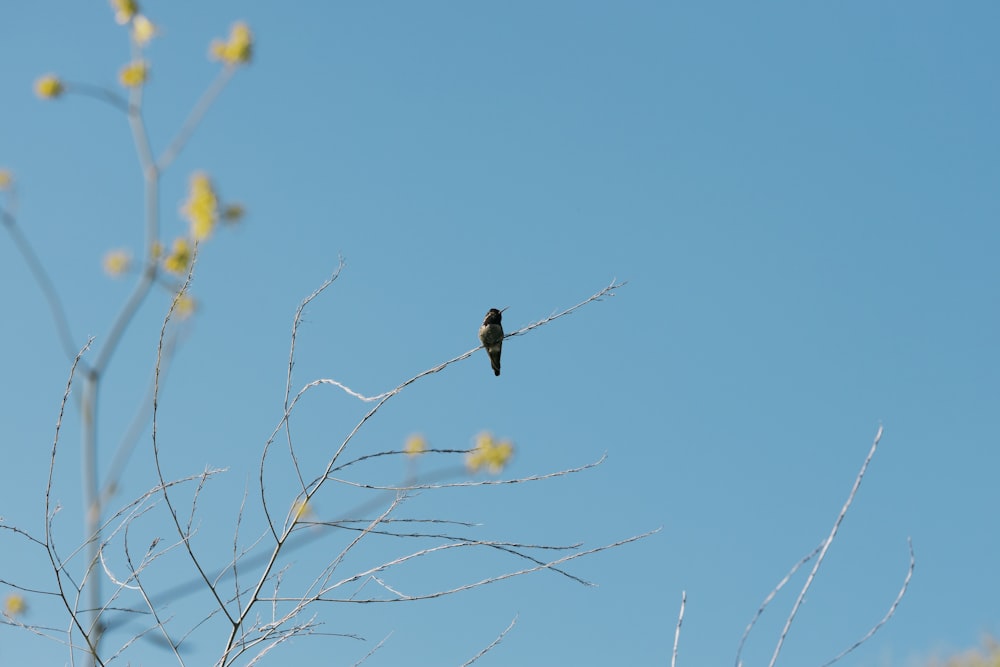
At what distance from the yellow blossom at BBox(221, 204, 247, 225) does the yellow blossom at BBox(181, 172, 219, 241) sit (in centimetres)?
3

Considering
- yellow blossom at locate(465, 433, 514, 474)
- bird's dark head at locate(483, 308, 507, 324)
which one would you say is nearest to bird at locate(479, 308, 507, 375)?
bird's dark head at locate(483, 308, 507, 324)

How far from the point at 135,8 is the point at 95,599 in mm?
1840

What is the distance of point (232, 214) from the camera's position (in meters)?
2.38

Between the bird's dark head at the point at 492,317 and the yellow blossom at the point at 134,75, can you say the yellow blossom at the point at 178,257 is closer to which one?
the yellow blossom at the point at 134,75

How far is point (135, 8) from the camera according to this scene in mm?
2730

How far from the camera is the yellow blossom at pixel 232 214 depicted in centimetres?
237

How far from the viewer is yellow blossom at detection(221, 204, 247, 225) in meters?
2.37

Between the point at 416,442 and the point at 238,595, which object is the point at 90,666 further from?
the point at 416,442

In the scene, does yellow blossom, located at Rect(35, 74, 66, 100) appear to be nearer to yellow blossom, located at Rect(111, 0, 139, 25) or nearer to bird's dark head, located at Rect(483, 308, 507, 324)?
yellow blossom, located at Rect(111, 0, 139, 25)

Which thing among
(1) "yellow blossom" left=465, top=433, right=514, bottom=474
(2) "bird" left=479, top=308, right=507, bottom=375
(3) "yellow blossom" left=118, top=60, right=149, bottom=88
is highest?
(2) "bird" left=479, top=308, right=507, bottom=375

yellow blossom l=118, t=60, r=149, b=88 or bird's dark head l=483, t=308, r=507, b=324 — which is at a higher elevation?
bird's dark head l=483, t=308, r=507, b=324

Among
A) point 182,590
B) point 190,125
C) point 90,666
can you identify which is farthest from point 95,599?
point 190,125

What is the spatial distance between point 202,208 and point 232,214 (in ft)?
0.25

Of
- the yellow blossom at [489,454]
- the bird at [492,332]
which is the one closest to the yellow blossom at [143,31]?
the yellow blossom at [489,454]
